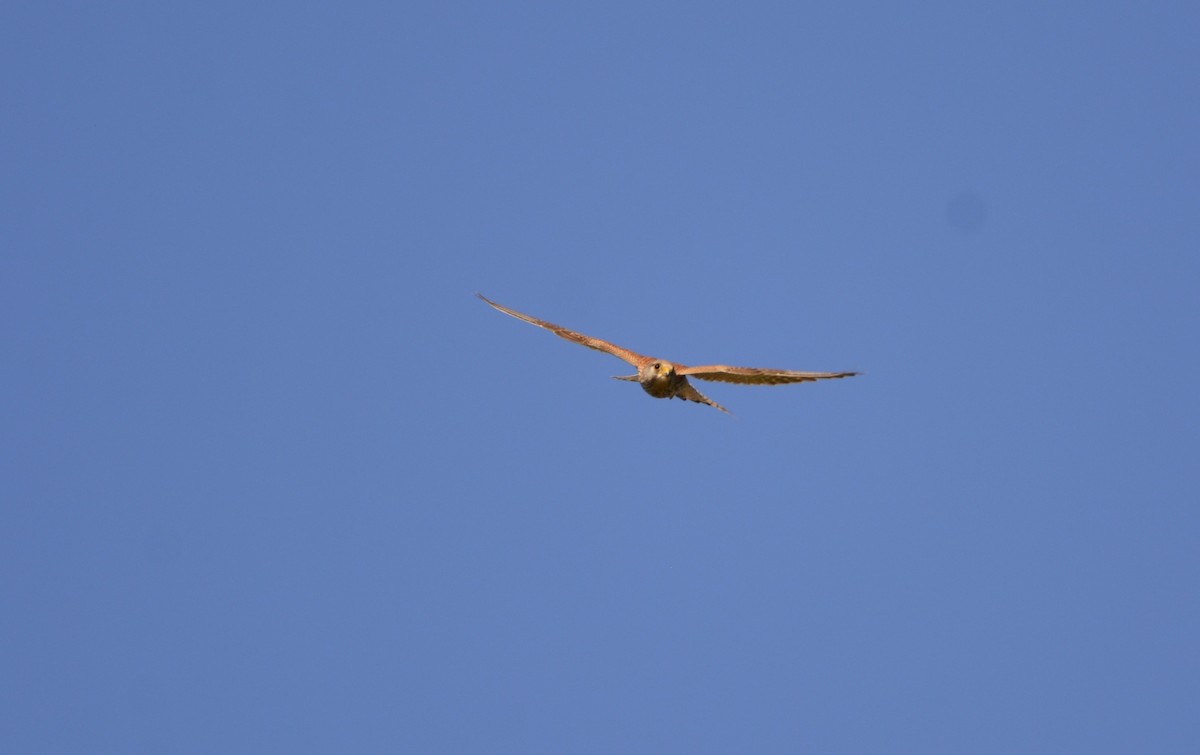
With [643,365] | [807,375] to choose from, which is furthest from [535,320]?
[807,375]

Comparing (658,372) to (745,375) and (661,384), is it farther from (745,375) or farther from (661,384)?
(745,375)

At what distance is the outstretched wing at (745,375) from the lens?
26641mm

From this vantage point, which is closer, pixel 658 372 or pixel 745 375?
pixel 745 375

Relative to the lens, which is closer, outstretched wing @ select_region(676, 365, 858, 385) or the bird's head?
outstretched wing @ select_region(676, 365, 858, 385)

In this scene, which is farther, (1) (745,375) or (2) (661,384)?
(2) (661,384)

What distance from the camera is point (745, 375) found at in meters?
27.4

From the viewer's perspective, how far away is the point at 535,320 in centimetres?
3191

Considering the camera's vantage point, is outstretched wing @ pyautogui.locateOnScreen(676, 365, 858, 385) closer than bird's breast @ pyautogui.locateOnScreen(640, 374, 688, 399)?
Yes

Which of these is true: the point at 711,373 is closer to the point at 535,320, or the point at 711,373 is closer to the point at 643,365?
the point at 643,365

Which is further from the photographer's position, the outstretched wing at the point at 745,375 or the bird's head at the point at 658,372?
the bird's head at the point at 658,372

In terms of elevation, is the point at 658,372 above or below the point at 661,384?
above

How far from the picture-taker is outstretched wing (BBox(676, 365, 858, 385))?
1049 inches

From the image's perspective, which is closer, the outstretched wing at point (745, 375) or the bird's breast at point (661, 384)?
the outstretched wing at point (745, 375)

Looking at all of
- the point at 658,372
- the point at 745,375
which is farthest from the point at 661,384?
the point at 745,375
